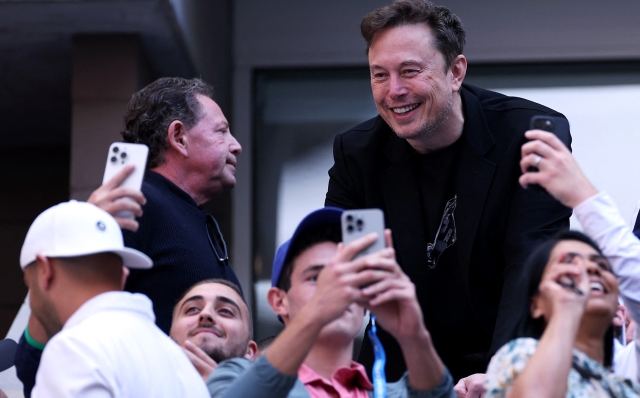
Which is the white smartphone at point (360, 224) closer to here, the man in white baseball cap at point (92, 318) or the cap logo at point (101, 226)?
the man in white baseball cap at point (92, 318)

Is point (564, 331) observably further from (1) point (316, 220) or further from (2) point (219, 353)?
(2) point (219, 353)

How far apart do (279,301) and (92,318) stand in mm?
607

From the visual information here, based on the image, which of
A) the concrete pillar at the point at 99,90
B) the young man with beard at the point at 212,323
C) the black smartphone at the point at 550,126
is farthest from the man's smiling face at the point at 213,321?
the concrete pillar at the point at 99,90

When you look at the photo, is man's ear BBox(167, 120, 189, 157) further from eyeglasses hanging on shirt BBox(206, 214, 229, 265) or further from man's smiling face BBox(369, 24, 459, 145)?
man's smiling face BBox(369, 24, 459, 145)

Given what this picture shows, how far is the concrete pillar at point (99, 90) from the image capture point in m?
5.33

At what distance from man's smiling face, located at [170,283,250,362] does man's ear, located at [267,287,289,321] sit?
15.3 inches

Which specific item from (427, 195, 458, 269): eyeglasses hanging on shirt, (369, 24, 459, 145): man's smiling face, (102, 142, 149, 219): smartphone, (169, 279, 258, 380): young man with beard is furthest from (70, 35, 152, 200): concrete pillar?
(102, 142, 149, 219): smartphone

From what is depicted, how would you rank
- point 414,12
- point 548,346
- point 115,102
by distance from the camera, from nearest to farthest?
point 548,346 < point 414,12 < point 115,102

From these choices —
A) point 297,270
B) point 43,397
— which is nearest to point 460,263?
point 297,270

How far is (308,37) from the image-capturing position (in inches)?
270

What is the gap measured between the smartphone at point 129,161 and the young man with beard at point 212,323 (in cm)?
53

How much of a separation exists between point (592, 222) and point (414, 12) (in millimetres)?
→ 1421

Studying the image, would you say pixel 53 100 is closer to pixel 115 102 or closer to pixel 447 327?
pixel 115 102

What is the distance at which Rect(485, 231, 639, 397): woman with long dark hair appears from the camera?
195cm
